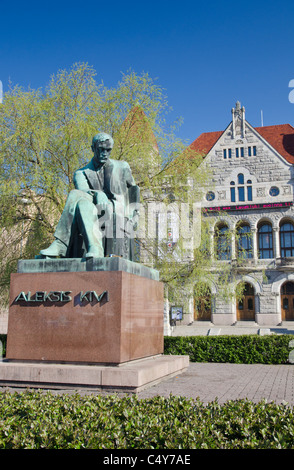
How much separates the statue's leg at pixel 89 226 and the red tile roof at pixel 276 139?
33.1 m

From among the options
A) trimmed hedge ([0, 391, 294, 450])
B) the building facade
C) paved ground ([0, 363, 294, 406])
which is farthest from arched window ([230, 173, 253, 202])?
trimmed hedge ([0, 391, 294, 450])

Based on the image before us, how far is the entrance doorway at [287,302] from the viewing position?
36.1 meters

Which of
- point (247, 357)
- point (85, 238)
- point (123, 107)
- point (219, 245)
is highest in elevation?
point (123, 107)

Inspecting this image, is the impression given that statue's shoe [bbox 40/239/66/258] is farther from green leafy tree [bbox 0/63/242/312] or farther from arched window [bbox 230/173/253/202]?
arched window [bbox 230/173/253/202]

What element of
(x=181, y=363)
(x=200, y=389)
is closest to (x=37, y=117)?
(x=181, y=363)

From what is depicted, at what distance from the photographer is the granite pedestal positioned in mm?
5852

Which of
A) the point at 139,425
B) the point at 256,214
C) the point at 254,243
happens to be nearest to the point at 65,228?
the point at 139,425

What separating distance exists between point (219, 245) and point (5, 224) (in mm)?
8235

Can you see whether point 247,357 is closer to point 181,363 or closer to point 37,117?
point 181,363

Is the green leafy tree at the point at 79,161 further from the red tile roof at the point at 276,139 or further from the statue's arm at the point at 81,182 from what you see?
the red tile roof at the point at 276,139

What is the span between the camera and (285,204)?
120 feet

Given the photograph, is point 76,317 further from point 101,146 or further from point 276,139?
point 276,139

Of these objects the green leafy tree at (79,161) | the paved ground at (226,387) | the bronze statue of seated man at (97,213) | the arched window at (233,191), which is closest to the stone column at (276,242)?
the arched window at (233,191)

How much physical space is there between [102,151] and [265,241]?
107ft
